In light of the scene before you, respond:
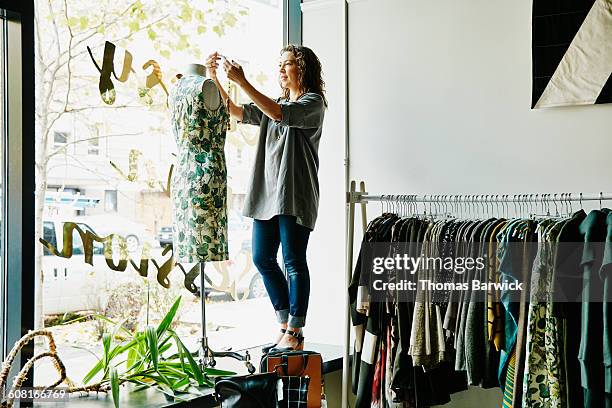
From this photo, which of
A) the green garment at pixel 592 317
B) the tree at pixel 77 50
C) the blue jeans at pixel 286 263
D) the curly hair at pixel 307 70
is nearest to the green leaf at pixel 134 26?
the tree at pixel 77 50

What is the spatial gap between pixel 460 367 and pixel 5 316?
171 centimetres

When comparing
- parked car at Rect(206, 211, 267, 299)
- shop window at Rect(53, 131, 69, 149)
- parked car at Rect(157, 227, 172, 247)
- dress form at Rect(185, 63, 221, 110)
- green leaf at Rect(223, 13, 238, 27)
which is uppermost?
green leaf at Rect(223, 13, 238, 27)

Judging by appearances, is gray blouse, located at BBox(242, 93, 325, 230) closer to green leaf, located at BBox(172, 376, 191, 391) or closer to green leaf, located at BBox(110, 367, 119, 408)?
green leaf, located at BBox(172, 376, 191, 391)

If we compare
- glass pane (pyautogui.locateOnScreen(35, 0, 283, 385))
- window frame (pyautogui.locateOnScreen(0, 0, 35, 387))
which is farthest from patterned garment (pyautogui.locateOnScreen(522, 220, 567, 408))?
window frame (pyautogui.locateOnScreen(0, 0, 35, 387))

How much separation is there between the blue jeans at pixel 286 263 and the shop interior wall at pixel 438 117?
634 millimetres

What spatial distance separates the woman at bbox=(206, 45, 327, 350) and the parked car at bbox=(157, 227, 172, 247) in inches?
13.9

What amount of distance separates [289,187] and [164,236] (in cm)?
59

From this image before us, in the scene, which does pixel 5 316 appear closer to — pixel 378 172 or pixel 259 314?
pixel 259 314

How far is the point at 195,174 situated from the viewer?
100 inches

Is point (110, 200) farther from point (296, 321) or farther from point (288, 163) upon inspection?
point (296, 321)

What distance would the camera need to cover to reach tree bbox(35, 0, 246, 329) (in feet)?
8.27

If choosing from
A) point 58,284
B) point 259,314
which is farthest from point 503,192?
point 58,284

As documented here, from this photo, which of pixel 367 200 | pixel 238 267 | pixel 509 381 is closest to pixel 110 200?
pixel 238 267

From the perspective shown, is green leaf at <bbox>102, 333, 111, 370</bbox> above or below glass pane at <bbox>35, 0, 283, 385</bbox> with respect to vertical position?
below
